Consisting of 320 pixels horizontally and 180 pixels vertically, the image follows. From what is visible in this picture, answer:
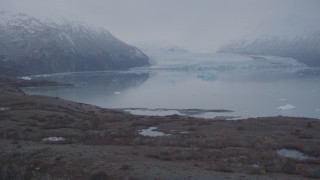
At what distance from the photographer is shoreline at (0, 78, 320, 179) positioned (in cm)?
1875

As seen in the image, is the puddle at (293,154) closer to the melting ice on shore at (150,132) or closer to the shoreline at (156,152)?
the shoreline at (156,152)

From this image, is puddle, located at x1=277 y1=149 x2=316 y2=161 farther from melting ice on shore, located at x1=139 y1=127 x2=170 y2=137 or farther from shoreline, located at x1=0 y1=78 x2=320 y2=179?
melting ice on shore, located at x1=139 y1=127 x2=170 y2=137

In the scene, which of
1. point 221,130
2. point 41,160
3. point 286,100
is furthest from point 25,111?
point 286,100

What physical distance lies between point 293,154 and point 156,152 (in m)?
7.53

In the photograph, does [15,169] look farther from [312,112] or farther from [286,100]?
[286,100]

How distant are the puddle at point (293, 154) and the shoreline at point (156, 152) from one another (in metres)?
0.32

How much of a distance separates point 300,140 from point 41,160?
54.7 ft

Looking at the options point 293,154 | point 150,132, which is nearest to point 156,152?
point 293,154

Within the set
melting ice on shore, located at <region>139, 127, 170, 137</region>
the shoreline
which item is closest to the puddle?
the shoreline

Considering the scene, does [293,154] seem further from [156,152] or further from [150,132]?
[150,132]

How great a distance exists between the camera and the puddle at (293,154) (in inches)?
916

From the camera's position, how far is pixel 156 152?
23312 mm

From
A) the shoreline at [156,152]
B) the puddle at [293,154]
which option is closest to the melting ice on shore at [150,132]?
the shoreline at [156,152]

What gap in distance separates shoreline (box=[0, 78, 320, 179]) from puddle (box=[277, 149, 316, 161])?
1.06ft
